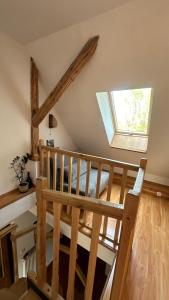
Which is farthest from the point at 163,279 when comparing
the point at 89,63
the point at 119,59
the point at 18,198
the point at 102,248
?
the point at 89,63

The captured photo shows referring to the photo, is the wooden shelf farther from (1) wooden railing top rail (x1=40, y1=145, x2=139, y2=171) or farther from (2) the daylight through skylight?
(2) the daylight through skylight

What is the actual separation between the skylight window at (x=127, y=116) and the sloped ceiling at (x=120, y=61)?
0.20 metres

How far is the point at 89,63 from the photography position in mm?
2061

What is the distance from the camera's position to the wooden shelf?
2.35 meters

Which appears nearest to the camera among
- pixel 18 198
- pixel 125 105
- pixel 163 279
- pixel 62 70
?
pixel 163 279

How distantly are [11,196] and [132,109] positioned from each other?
2623mm

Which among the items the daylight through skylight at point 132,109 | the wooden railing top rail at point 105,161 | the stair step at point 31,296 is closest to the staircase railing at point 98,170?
the wooden railing top rail at point 105,161

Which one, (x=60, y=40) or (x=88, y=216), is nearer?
(x=60, y=40)

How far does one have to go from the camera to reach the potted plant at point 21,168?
262 centimetres

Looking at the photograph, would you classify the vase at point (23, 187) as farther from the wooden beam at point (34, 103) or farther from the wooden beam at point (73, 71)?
the wooden beam at point (73, 71)

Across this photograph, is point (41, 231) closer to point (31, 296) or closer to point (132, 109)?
point (31, 296)

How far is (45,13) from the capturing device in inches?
62.3

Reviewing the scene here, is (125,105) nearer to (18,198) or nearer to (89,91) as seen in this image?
(89,91)

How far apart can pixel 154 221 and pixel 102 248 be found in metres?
1.01
